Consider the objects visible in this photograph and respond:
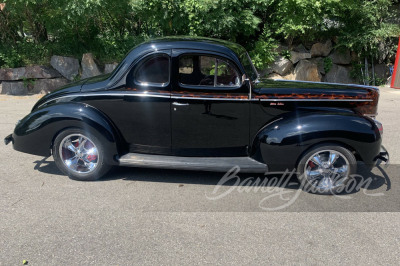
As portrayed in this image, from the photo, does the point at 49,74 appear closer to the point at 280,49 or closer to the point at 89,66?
the point at 89,66

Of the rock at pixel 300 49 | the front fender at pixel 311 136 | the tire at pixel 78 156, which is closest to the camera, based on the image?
the front fender at pixel 311 136

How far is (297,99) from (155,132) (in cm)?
179

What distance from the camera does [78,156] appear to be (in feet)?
13.8

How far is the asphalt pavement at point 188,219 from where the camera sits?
281 cm

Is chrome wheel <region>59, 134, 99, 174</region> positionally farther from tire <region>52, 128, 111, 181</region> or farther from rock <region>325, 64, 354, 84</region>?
rock <region>325, 64, 354, 84</region>

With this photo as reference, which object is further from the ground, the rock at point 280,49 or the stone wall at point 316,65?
the rock at point 280,49

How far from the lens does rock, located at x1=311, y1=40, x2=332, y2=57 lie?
11.0 m

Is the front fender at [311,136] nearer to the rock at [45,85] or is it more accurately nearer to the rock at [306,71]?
the rock at [306,71]

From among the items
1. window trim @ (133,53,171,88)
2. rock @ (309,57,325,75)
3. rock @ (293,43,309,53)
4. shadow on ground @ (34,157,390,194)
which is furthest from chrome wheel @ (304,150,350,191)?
rock @ (309,57,325,75)

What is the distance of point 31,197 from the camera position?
150 inches

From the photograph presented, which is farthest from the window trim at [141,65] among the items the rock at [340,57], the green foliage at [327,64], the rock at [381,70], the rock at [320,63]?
the rock at [381,70]

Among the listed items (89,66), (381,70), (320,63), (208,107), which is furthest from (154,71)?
(381,70)

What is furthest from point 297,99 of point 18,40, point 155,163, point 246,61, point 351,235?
point 18,40

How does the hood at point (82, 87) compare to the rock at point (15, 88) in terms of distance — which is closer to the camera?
the hood at point (82, 87)
